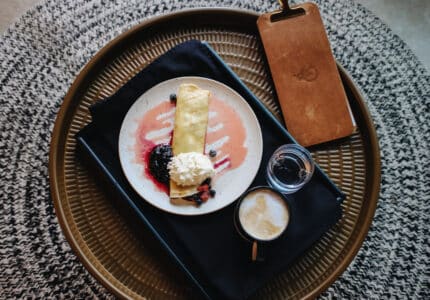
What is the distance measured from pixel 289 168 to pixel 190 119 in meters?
0.24

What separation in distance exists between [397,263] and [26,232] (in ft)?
3.51

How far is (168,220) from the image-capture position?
0.92m

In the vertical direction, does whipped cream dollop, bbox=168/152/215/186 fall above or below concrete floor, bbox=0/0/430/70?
above

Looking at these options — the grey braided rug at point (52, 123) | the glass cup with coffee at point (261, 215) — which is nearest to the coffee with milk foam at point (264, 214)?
the glass cup with coffee at point (261, 215)

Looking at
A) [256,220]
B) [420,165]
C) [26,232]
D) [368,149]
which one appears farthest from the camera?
[420,165]

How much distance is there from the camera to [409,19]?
1508 millimetres

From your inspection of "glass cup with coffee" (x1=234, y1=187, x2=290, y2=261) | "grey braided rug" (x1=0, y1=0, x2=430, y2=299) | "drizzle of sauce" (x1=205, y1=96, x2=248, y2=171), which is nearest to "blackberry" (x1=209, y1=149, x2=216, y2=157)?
"drizzle of sauce" (x1=205, y1=96, x2=248, y2=171)

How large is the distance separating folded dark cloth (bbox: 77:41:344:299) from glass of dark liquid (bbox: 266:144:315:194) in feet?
0.05

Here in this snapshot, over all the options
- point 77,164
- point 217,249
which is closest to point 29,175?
point 77,164

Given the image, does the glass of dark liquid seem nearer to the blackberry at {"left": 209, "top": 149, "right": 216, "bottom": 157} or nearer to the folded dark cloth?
the folded dark cloth

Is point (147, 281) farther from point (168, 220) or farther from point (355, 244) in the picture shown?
point (355, 244)

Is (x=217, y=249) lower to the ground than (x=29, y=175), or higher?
lower

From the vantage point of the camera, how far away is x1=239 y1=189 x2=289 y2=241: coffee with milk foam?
901mm

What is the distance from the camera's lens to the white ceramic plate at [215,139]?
927 millimetres
